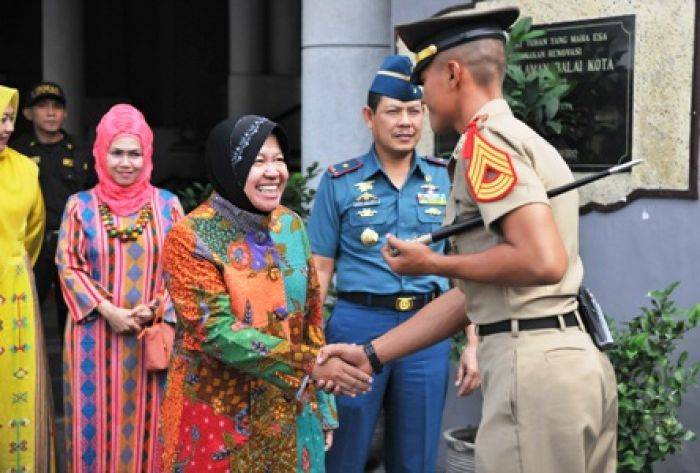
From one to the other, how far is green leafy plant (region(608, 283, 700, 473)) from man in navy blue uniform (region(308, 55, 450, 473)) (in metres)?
0.79

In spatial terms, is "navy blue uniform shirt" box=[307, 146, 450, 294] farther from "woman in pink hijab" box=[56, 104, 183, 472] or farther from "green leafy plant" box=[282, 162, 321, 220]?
"green leafy plant" box=[282, 162, 321, 220]

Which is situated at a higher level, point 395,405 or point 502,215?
point 502,215

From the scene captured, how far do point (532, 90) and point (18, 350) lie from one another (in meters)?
2.65

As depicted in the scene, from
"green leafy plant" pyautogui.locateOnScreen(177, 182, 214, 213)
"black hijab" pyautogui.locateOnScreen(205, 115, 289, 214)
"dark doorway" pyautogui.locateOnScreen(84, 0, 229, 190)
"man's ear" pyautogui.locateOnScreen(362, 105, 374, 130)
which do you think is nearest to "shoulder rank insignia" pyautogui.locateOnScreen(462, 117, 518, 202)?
"black hijab" pyautogui.locateOnScreen(205, 115, 289, 214)

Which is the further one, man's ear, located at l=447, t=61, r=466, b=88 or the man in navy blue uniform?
the man in navy blue uniform

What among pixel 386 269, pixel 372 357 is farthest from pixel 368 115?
pixel 372 357

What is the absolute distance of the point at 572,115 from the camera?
19.9ft

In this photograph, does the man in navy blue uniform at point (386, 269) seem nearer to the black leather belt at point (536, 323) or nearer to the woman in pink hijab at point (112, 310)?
the woman in pink hijab at point (112, 310)

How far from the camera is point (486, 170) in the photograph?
3273mm

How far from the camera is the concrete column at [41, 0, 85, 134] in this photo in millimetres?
14188

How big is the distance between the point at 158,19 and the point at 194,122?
1.60 meters

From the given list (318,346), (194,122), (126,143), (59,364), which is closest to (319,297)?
(318,346)

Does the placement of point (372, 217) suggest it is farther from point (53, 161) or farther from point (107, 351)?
point (53, 161)

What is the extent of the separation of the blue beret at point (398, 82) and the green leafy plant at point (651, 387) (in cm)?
133
